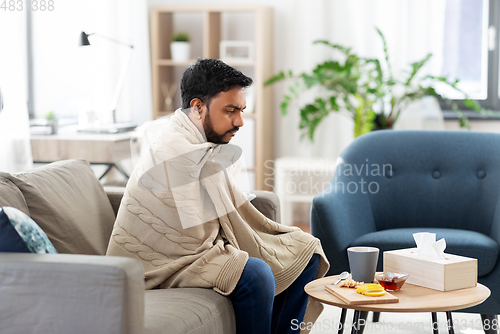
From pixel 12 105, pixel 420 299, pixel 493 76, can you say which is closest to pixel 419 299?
pixel 420 299

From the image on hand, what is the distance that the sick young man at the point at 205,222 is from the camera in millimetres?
1632

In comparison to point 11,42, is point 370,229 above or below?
below

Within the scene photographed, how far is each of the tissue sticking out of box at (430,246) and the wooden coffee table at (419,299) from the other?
112 millimetres

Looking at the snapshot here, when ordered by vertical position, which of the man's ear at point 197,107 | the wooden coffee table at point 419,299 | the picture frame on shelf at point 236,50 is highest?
the picture frame on shelf at point 236,50

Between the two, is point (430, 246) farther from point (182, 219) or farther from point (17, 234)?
point (17, 234)

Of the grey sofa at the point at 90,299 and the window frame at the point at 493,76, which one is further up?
the window frame at the point at 493,76

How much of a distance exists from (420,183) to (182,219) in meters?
1.34

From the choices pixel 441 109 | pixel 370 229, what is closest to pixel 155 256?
pixel 370 229

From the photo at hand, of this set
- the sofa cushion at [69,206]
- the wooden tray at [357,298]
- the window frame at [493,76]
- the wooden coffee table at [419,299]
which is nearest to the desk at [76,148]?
the sofa cushion at [69,206]

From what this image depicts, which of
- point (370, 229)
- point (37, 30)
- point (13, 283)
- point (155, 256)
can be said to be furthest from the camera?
point (37, 30)

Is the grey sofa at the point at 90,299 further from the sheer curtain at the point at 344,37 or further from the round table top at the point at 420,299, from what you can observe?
the sheer curtain at the point at 344,37

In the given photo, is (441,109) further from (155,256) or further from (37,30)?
(155,256)

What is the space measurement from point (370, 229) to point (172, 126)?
1141 millimetres

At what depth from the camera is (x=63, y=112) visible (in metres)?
3.78
